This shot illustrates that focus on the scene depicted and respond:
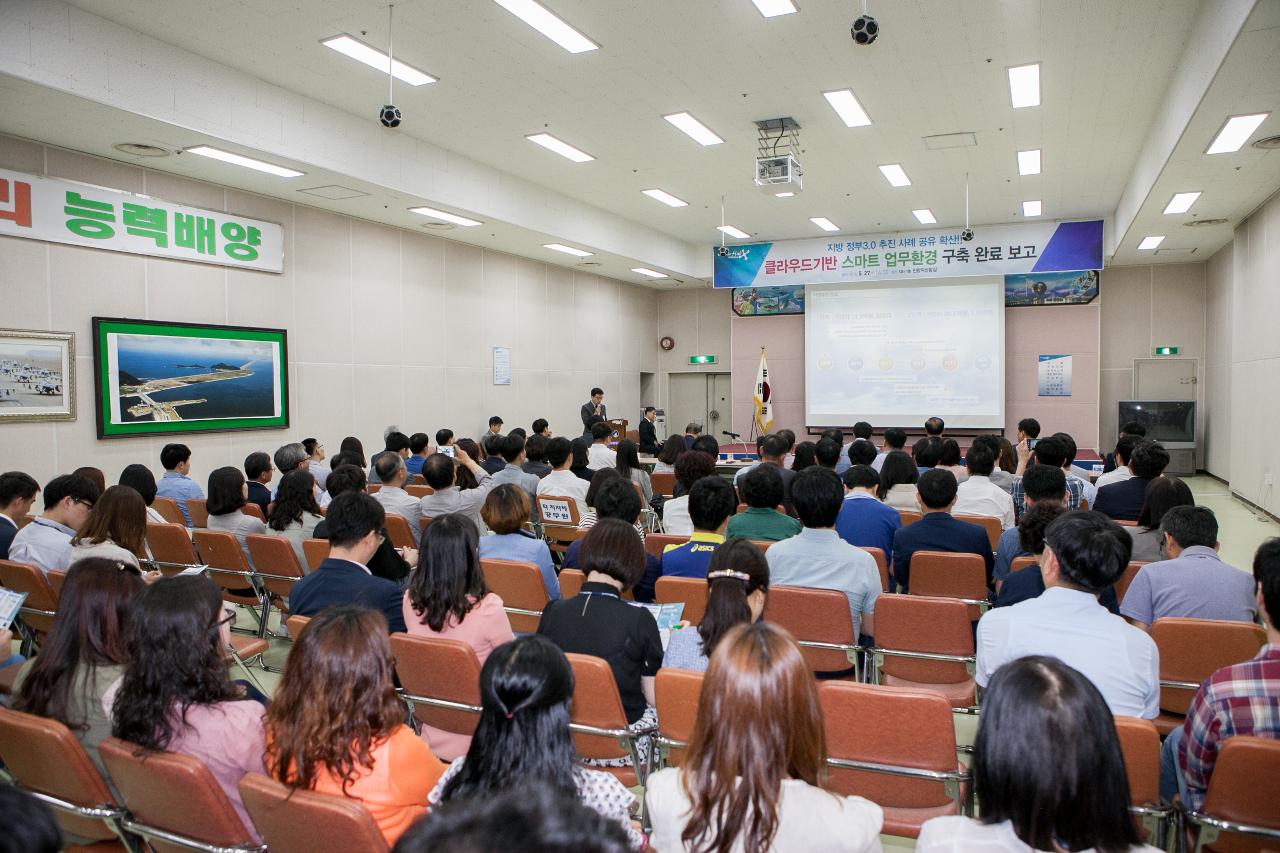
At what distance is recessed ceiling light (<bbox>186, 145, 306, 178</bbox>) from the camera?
693cm

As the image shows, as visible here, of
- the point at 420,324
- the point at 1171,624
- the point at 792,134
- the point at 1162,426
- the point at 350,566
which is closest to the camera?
the point at 1171,624

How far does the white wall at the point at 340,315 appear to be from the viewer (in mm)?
6785

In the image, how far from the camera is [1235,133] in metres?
6.68

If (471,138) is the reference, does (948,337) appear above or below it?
below

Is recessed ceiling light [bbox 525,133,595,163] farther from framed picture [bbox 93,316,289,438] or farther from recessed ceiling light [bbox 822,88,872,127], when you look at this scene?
framed picture [bbox 93,316,289,438]

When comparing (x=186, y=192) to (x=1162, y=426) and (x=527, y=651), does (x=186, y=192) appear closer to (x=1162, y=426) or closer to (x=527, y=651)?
(x=527, y=651)

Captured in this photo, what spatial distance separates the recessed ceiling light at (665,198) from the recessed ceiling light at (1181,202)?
6.15 m

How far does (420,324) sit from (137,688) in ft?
30.6

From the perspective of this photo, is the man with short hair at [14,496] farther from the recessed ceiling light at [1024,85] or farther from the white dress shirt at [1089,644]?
the recessed ceiling light at [1024,85]

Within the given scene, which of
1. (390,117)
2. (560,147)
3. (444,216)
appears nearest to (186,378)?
(444,216)

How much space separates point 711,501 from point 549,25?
13.6ft

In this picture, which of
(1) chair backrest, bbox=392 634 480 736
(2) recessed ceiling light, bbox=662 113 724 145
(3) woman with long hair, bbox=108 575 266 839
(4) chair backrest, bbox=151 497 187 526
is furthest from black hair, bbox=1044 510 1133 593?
(2) recessed ceiling light, bbox=662 113 724 145

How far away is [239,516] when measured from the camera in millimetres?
5148

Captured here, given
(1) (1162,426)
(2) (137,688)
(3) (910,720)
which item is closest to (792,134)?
(3) (910,720)
